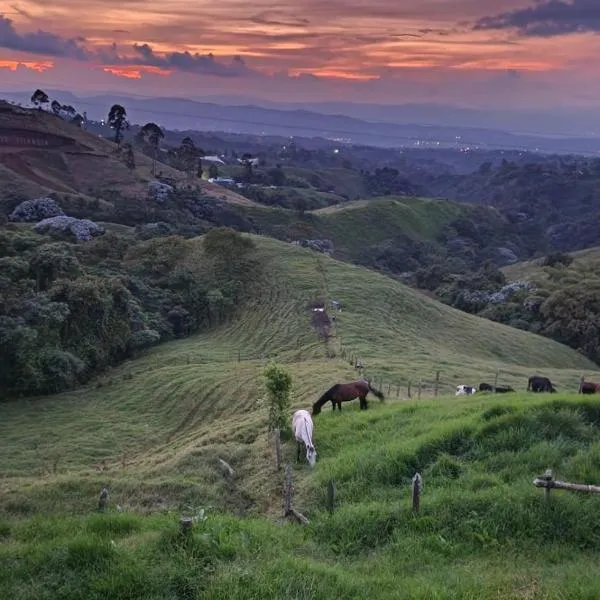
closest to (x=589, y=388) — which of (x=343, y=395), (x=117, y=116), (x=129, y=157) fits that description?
(x=343, y=395)

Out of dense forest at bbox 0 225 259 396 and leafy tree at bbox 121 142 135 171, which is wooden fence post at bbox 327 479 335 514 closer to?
dense forest at bbox 0 225 259 396

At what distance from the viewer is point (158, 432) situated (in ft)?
101

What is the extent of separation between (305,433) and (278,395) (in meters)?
1.78

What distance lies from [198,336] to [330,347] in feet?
48.4

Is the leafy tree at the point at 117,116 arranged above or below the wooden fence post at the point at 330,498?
above

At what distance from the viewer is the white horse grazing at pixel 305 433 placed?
661 inches

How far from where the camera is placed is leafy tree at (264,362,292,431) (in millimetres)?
18781

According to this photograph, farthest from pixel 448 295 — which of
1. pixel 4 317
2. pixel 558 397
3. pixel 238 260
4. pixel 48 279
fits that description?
pixel 558 397

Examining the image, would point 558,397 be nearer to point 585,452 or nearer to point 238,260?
point 585,452

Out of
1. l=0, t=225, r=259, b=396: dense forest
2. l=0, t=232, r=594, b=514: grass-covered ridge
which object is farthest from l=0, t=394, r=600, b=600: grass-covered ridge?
l=0, t=225, r=259, b=396: dense forest

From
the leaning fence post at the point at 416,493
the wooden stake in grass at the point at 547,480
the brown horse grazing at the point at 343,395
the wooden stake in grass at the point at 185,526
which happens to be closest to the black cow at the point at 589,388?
the brown horse grazing at the point at 343,395

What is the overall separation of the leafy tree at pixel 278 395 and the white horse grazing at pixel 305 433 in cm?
46

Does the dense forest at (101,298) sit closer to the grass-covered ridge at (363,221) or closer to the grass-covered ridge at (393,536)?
the grass-covered ridge at (393,536)

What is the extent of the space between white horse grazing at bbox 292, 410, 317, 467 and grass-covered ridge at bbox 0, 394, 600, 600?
0.57 m
